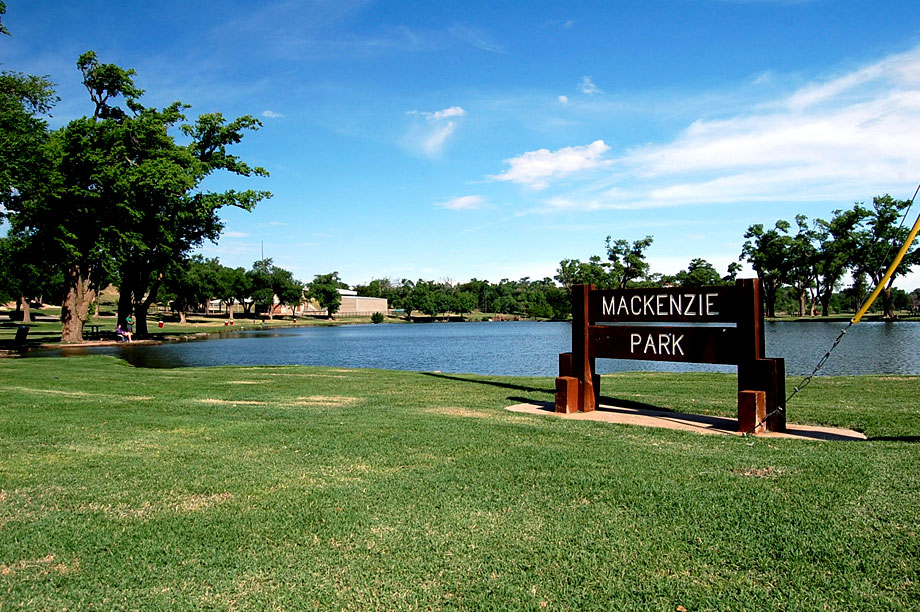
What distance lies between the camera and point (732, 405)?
35.3 feet

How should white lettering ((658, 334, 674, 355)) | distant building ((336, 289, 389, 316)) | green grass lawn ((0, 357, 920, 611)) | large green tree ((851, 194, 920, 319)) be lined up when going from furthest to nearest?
1. distant building ((336, 289, 389, 316))
2. large green tree ((851, 194, 920, 319))
3. white lettering ((658, 334, 674, 355))
4. green grass lawn ((0, 357, 920, 611))

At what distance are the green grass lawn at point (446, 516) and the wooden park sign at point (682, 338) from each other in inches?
43.9

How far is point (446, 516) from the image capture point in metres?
4.65

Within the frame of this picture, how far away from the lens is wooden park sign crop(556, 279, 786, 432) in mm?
8227

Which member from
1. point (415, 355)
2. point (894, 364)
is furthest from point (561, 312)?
point (894, 364)

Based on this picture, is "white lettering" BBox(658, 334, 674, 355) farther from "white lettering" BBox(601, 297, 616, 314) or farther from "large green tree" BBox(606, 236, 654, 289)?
"large green tree" BBox(606, 236, 654, 289)

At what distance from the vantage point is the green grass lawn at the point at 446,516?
356cm

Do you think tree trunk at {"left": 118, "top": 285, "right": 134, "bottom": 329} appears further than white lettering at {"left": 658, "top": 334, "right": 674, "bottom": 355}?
Yes

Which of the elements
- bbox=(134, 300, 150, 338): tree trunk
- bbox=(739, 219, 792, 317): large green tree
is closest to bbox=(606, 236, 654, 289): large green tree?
bbox=(739, 219, 792, 317): large green tree

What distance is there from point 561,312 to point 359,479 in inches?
5418

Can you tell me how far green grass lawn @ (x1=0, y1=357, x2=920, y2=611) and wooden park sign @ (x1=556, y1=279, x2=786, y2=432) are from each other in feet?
3.66

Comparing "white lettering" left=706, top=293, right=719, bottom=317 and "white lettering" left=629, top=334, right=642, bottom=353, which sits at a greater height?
"white lettering" left=706, top=293, right=719, bottom=317

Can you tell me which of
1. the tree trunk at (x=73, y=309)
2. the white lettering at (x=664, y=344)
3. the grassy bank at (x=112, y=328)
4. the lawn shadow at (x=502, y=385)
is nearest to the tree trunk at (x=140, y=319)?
the grassy bank at (x=112, y=328)

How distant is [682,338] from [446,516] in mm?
5563
